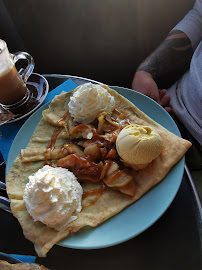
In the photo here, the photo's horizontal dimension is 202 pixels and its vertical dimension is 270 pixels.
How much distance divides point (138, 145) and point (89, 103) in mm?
329

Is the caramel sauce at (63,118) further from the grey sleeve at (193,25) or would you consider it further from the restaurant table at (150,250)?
the grey sleeve at (193,25)

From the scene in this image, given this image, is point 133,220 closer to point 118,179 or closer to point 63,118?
point 118,179

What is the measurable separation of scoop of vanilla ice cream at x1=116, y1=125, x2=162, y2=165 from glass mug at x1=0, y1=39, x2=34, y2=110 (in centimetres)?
70

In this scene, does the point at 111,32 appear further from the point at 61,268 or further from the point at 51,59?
the point at 61,268

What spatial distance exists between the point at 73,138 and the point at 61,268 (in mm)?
528

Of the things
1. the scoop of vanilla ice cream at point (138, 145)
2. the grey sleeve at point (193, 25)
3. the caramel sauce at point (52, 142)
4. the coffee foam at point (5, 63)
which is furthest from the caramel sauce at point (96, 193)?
the grey sleeve at point (193, 25)

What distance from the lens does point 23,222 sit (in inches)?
37.6

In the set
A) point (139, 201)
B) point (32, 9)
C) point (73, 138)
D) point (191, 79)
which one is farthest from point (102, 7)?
point (139, 201)

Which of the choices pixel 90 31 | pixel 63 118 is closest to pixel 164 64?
pixel 90 31

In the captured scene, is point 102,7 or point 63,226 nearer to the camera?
point 63,226

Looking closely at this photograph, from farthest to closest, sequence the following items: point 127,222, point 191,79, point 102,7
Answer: point 102,7
point 191,79
point 127,222

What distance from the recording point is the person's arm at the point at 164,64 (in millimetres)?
1534

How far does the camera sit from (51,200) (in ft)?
2.95

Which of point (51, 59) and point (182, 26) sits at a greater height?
point (182, 26)
